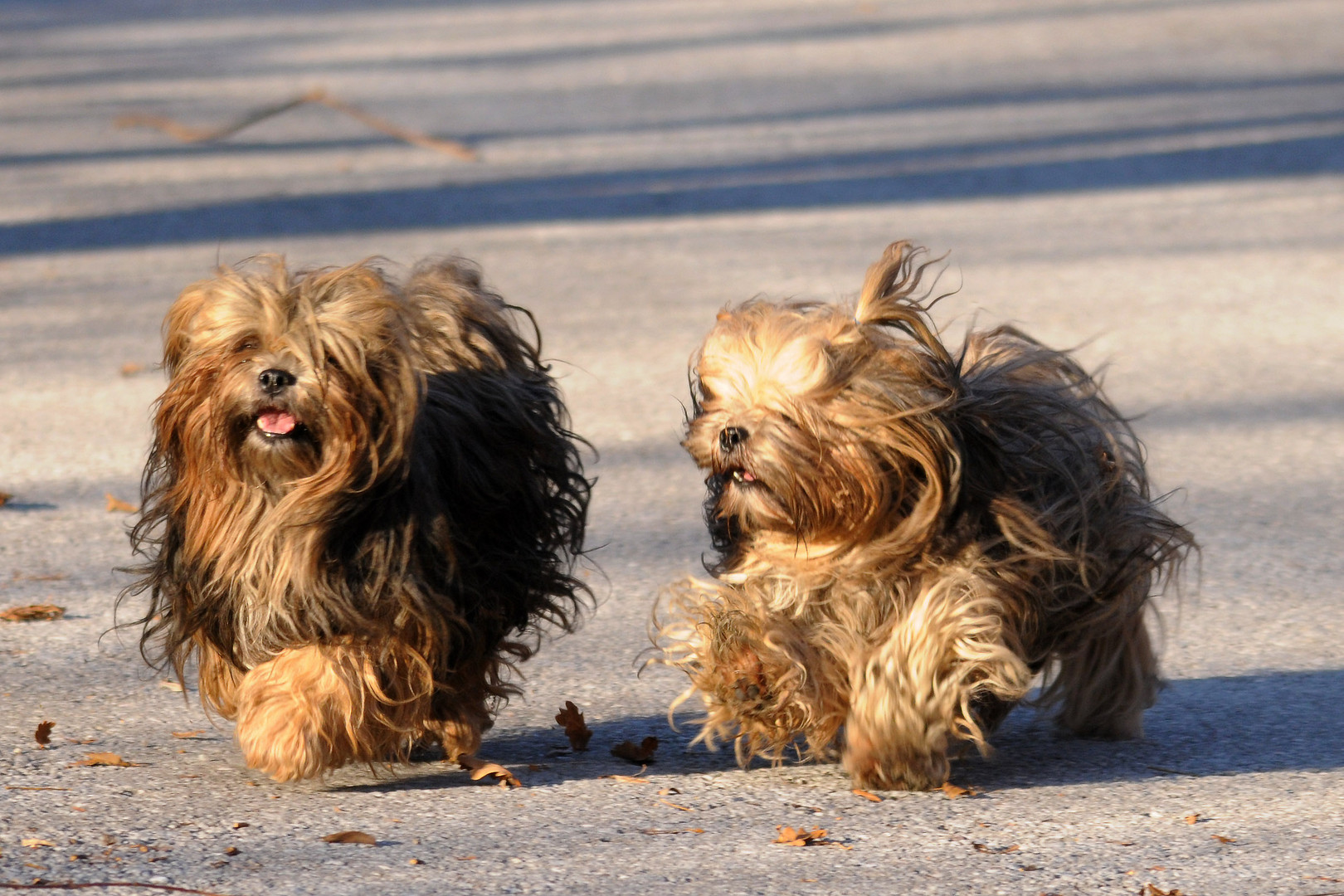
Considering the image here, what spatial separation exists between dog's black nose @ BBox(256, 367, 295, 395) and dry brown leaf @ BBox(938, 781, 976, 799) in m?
1.56

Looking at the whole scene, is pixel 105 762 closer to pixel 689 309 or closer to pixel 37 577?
pixel 37 577

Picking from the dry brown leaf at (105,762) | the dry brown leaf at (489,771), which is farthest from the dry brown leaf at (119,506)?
the dry brown leaf at (489,771)

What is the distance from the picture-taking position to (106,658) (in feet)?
15.2

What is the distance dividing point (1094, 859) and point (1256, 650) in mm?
1580

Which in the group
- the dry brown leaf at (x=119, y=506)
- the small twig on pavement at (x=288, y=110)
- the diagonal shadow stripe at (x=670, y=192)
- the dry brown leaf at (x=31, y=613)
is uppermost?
the small twig on pavement at (x=288, y=110)

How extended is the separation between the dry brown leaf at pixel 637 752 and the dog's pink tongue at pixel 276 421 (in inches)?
43.5

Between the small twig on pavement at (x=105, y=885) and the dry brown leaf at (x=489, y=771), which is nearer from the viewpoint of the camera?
the small twig on pavement at (x=105, y=885)

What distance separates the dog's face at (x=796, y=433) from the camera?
3498 mm

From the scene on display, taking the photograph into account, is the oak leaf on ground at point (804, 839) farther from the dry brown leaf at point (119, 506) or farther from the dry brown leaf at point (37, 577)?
the dry brown leaf at point (119, 506)

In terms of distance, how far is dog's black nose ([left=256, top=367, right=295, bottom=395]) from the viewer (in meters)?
3.43

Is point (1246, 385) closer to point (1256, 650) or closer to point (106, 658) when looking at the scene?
point (1256, 650)

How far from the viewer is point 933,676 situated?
3549 millimetres

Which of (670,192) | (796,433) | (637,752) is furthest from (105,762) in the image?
(670,192)

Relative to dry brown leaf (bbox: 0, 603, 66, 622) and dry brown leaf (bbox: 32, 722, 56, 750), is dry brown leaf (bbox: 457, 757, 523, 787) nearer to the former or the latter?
dry brown leaf (bbox: 32, 722, 56, 750)
